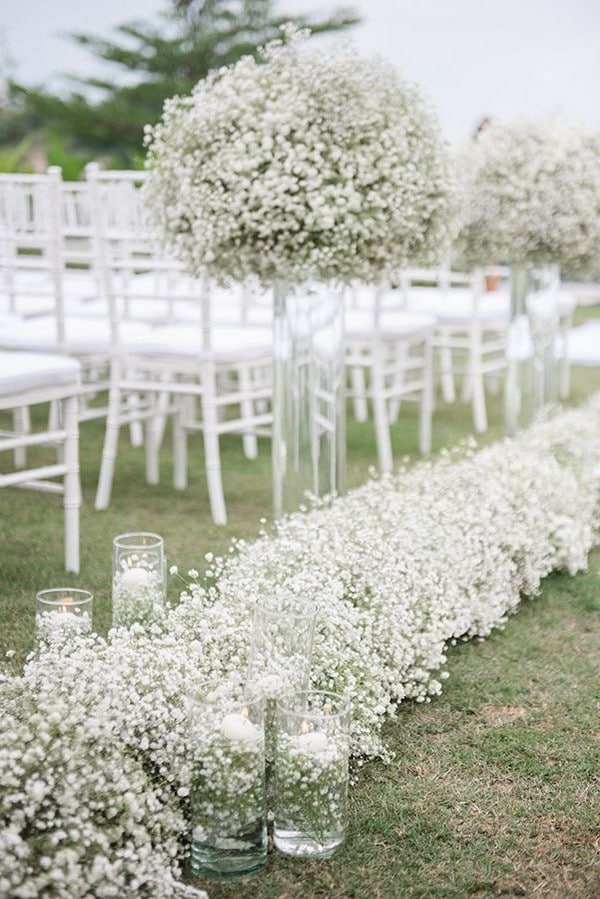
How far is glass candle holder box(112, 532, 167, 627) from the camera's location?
266 centimetres

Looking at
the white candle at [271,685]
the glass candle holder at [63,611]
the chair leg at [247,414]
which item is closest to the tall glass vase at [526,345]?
the chair leg at [247,414]

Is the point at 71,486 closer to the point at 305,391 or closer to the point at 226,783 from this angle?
the point at 305,391

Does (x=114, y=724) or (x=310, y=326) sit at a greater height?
(x=310, y=326)

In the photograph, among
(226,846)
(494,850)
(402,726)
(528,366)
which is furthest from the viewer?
(528,366)

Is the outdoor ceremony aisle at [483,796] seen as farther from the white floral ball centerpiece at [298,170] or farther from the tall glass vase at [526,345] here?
the tall glass vase at [526,345]

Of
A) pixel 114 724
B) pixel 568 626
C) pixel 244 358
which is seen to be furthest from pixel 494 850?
pixel 244 358

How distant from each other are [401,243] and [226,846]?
1968 mm

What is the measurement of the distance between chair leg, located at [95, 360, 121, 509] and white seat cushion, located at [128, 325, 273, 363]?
16 centimetres

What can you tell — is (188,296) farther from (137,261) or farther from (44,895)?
(44,895)

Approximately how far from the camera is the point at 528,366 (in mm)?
5141

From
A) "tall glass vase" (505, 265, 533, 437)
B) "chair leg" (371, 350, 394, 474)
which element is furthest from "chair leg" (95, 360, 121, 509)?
"tall glass vase" (505, 265, 533, 437)

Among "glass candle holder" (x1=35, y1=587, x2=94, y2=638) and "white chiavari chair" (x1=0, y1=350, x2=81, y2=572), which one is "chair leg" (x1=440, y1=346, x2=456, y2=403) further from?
"glass candle holder" (x1=35, y1=587, x2=94, y2=638)

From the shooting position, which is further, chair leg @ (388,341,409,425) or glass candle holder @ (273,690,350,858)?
chair leg @ (388,341,409,425)

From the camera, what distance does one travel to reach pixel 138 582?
2666 mm
